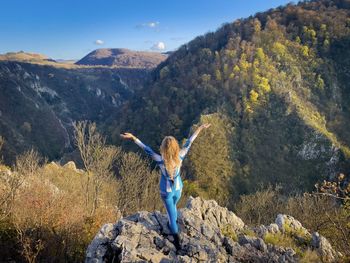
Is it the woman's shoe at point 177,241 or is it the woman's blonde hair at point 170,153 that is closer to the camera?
the woman's blonde hair at point 170,153

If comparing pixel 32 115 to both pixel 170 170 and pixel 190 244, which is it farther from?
pixel 170 170

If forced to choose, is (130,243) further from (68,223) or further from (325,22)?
(325,22)

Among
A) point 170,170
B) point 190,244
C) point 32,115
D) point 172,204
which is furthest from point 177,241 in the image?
point 32,115

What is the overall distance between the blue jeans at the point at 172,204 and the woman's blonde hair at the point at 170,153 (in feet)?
1.94

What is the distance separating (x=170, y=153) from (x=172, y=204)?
1635 mm

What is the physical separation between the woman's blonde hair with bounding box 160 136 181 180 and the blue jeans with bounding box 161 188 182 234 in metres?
0.59

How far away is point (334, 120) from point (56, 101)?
477 feet

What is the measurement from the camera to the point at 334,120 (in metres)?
91.9

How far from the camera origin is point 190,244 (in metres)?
10.4

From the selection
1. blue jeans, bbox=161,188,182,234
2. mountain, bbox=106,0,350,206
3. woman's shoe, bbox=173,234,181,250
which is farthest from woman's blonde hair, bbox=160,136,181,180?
mountain, bbox=106,0,350,206

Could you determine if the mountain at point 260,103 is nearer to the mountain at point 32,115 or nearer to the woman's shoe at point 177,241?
the mountain at point 32,115

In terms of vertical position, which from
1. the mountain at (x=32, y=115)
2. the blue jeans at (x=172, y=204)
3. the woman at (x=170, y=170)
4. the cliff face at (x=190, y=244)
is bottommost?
the mountain at (x=32, y=115)

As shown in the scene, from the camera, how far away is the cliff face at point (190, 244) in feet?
33.1

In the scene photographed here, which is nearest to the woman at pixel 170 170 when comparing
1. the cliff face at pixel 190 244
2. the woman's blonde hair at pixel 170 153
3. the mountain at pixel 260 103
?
the woman's blonde hair at pixel 170 153
